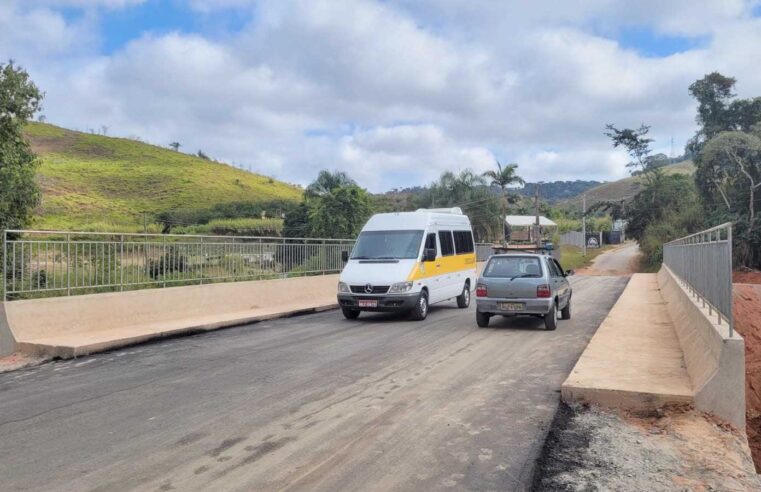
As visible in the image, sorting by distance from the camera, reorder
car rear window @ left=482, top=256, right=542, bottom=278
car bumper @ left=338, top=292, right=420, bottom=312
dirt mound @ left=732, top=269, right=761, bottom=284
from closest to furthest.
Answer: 1. car rear window @ left=482, top=256, right=542, bottom=278
2. car bumper @ left=338, top=292, right=420, bottom=312
3. dirt mound @ left=732, top=269, right=761, bottom=284

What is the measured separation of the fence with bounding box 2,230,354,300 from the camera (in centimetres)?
1008

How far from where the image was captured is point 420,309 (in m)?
13.9

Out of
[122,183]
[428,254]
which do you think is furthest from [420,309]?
[122,183]

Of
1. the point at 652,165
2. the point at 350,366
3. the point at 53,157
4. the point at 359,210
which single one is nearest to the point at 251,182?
the point at 53,157

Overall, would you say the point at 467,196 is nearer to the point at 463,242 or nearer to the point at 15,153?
the point at 463,242

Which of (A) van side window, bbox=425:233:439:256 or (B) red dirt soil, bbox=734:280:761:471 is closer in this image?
(B) red dirt soil, bbox=734:280:761:471

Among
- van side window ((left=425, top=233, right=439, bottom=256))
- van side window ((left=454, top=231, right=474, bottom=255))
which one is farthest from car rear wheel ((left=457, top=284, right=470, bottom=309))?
van side window ((left=425, top=233, right=439, bottom=256))

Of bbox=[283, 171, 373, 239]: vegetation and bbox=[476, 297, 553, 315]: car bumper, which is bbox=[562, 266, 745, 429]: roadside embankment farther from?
bbox=[283, 171, 373, 239]: vegetation

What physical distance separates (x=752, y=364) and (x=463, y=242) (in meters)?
8.66

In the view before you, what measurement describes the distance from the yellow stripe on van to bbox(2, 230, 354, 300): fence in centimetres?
466

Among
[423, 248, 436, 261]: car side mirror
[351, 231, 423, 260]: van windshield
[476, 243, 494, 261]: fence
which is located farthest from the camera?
[476, 243, 494, 261]: fence

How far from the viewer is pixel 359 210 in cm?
4569

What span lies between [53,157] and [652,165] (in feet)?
243

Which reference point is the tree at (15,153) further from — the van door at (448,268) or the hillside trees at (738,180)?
the hillside trees at (738,180)
